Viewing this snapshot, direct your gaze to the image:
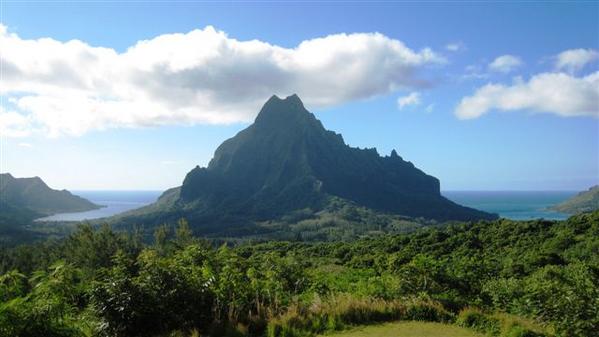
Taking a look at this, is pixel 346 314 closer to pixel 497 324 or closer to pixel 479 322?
pixel 479 322

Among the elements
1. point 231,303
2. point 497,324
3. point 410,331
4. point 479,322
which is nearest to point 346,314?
point 410,331

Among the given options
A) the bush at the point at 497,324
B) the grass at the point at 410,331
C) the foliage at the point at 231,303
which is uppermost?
the foliage at the point at 231,303

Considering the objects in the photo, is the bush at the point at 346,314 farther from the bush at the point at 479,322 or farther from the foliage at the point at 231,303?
the bush at the point at 479,322

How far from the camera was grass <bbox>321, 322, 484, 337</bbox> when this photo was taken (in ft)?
33.8

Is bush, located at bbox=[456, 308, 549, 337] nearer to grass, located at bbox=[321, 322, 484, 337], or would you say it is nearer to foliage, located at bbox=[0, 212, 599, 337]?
foliage, located at bbox=[0, 212, 599, 337]

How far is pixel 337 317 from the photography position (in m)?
11.0

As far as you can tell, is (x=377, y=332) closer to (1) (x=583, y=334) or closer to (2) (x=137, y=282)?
(1) (x=583, y=334)

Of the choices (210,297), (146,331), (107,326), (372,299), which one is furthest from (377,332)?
(107,326)

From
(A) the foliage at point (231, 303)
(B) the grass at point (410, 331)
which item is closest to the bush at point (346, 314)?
(A) the foliage at point (231, 303)

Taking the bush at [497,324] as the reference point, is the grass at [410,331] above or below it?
below

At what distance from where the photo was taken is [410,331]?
34.6ft

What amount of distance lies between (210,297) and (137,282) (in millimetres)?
1781

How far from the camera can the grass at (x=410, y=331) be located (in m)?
10.3

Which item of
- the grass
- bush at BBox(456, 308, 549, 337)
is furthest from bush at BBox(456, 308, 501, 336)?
the grass
